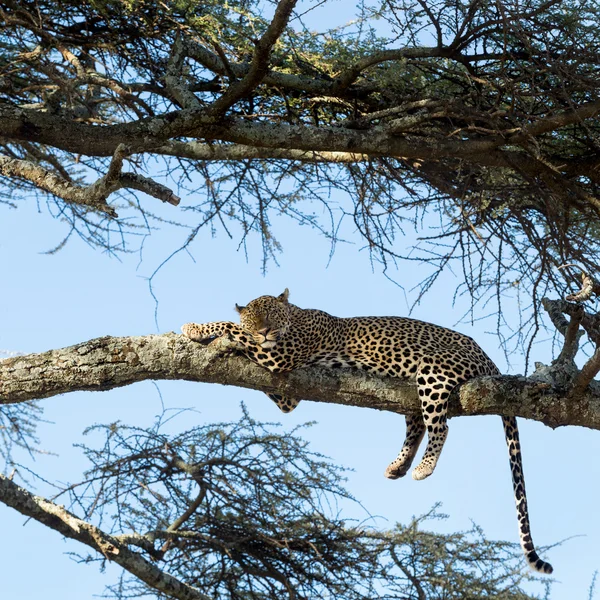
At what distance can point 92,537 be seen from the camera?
636 cm

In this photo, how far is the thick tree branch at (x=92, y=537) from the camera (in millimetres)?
6211

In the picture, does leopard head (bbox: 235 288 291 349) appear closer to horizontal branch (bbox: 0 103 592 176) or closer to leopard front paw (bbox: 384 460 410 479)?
horizontal branch (bbox: 0 103 592 176)

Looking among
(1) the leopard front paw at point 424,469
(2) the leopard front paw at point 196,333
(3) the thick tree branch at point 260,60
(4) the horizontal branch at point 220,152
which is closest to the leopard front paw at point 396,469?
(1) the leopard front paw at point 424,469

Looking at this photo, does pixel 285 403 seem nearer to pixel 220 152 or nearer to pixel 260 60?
pixel 220 152

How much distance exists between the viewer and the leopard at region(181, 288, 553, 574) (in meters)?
6.17

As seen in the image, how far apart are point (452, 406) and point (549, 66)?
87.3 inches

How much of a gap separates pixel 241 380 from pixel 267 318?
704 mm

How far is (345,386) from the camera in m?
5.99

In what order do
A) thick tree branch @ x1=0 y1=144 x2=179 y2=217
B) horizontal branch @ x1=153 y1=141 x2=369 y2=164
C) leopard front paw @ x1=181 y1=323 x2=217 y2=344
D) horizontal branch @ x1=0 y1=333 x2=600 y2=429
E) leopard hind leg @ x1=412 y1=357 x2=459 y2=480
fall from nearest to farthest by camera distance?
thick tree branch @ x1=0 y1=144 x2=179 y2=217, horizontal branch @ x1=0 y1=333 x2=600 y2=429, leopard front paw @ x1=181 y1=323 x2=217 y2=344, leopard hind leg @ x1=412 y1=357 x2=459 y2=480, horizontal branch @ x1=153 y1=141 x2=369 y2=164

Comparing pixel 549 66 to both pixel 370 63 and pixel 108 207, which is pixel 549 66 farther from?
pixel 108 207

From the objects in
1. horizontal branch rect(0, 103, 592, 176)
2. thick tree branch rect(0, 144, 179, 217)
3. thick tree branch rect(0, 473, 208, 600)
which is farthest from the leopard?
thick tree branch rect(0, 473, 208, 600)

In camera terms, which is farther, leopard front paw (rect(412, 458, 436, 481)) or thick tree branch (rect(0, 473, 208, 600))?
leopard front paw (rect(412, 458, 436, 481))

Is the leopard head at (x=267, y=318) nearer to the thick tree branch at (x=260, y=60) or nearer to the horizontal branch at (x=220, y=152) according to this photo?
the horizontal branch at (x=220, y=152)

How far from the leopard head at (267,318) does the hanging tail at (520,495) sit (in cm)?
168
